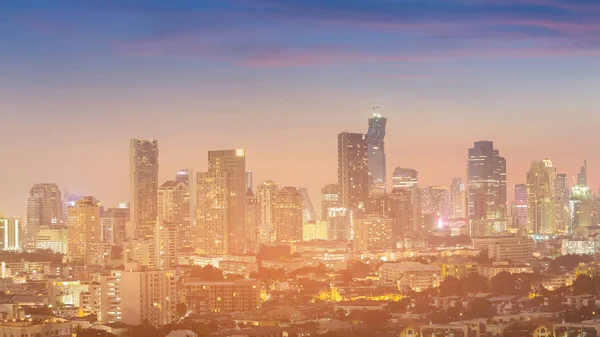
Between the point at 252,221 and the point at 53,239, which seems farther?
the point at 252,221

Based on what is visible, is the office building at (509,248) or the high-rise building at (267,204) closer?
the office building at (509,248)

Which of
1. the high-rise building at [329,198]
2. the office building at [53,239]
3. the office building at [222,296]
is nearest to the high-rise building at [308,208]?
the high-rise building at [329,198]

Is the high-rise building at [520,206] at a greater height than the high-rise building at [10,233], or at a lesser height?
greater

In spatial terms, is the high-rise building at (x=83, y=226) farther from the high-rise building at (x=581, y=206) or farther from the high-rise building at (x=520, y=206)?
the high-rise building at (x=520, y=206)

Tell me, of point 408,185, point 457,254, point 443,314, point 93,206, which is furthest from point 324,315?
point 408,185

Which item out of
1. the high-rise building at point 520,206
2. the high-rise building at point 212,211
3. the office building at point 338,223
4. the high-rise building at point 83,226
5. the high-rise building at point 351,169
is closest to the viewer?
the high-rise building at point 83,226

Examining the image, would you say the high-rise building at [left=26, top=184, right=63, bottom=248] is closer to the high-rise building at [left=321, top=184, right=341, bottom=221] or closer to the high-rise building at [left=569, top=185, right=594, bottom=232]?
the high-rise building at [left=321, top=184, right=341, bottom=221]

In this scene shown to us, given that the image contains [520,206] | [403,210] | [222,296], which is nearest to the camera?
[222,296]

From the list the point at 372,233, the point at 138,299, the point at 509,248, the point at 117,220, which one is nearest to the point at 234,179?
the point at 117,220

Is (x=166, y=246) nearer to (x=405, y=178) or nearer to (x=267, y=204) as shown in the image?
(x=267, y=204)
